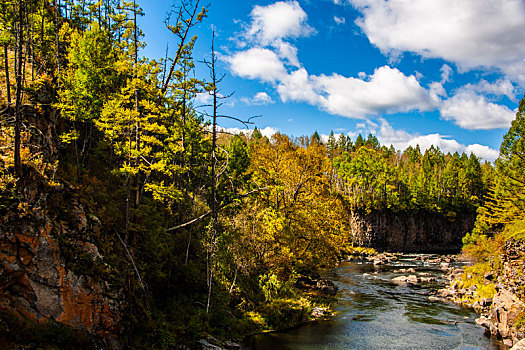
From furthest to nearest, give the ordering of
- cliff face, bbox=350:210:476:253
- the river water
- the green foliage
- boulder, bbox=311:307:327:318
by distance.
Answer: the green foliage → cliff face, bbox=350:210:476:253 → boulder, bbox=311:307:327:318 → the river water

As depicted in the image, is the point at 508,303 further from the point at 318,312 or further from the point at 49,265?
the point at 49,265

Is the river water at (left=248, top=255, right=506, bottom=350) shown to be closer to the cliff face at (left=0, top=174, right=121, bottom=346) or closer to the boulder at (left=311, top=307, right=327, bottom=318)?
the boulder at (left=311, top=307, right=327, bottom=318)

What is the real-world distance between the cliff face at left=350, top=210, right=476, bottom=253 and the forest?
3538 cm

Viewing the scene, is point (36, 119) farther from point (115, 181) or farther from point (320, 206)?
point (320, 206)

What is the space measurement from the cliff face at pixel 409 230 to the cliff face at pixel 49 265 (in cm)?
6130

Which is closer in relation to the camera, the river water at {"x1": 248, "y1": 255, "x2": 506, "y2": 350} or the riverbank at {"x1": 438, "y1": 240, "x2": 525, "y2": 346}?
the river water at {"x1": 248, "y1": 255, "x2": 506, "y2": 350}

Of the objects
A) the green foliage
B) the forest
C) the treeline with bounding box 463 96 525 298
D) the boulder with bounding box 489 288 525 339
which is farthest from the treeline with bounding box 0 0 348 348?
the green foliage

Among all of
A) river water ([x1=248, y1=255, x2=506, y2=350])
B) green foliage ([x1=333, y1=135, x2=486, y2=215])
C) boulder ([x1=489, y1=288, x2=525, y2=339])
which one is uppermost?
green foliage ([x1=333, y1=135, x2=486, y2=215])

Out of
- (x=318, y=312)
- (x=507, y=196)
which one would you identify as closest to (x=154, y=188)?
(x=318, y=312)

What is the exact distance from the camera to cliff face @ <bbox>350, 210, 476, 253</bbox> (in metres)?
66.1

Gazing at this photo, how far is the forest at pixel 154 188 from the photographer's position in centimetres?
1155

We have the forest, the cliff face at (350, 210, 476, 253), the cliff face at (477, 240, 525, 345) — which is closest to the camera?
the forest

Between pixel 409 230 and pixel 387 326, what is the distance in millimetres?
57832

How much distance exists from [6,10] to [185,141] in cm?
1175
